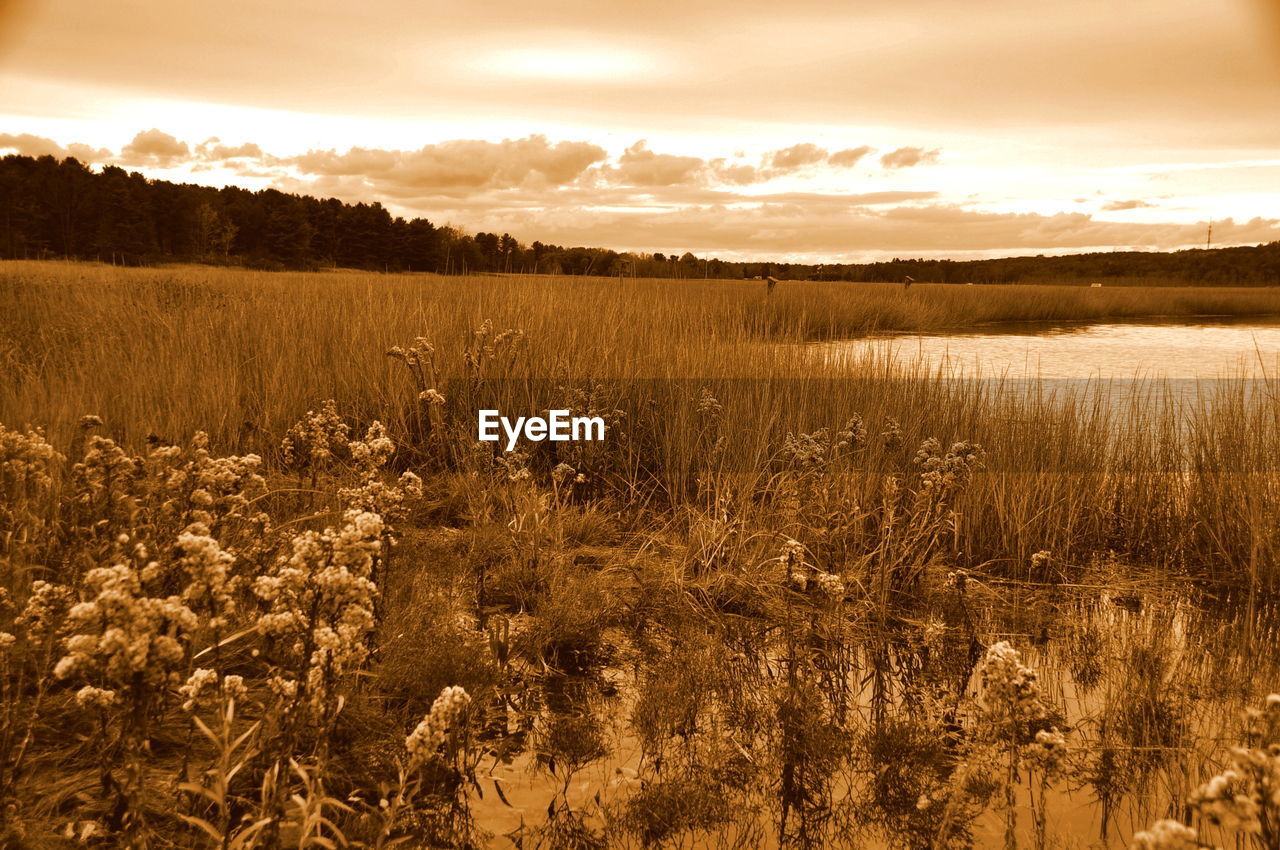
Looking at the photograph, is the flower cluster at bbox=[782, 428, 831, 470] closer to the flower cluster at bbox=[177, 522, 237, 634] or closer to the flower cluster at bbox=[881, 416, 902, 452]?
the flower cluster at bbox=[881, 416, 902, 452]

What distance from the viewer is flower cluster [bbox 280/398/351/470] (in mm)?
3758

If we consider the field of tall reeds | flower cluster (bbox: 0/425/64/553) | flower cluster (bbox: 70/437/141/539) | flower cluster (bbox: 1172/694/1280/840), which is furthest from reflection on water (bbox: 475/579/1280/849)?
flower cluster (bbox: 0/425/64/553)

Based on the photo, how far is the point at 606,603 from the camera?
3.77 metres

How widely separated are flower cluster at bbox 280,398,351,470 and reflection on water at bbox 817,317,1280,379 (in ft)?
14.7

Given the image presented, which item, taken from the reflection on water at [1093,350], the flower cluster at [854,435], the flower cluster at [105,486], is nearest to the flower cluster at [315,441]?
the flower cluster at [105,486]

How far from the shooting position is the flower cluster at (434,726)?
1.61 m

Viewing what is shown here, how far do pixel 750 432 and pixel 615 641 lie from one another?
7.54ft

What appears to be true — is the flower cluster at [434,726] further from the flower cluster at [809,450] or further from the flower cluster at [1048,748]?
the flower cluster at [809,450]

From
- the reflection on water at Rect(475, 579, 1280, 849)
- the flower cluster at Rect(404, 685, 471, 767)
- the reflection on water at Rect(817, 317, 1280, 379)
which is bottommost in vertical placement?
the reflection on water at Rect(475, 579, 1280, 849)

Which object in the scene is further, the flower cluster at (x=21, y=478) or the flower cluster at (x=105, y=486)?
the flower cluster at (x=105, y=486)

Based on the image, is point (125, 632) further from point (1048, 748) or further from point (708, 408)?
point (708, 408)

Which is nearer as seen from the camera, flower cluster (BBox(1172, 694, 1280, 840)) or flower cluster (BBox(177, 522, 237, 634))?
flower cluster (BBox(1172, 694, 1280, 840))

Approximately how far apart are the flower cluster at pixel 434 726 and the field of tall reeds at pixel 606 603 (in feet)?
0.04

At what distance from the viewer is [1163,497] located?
16.5ft
